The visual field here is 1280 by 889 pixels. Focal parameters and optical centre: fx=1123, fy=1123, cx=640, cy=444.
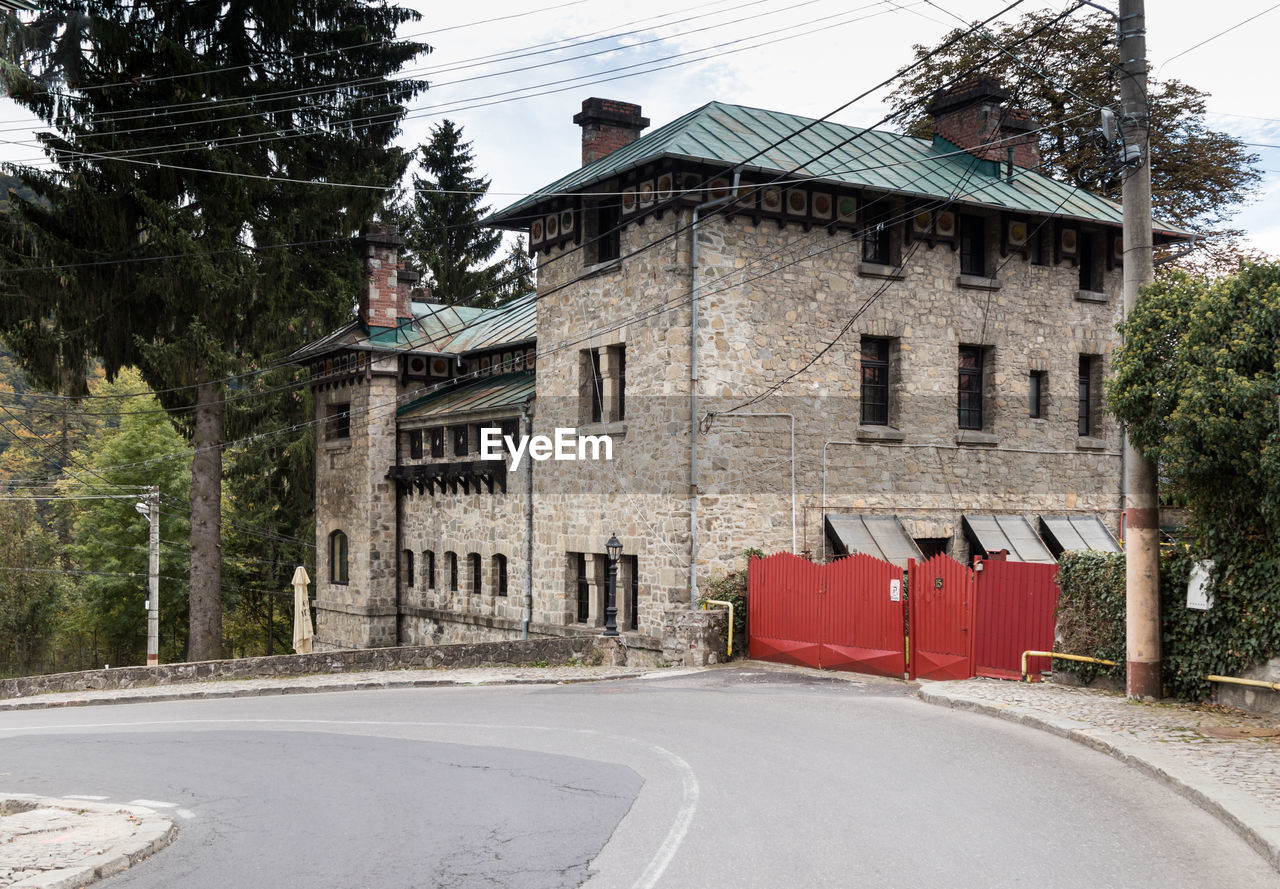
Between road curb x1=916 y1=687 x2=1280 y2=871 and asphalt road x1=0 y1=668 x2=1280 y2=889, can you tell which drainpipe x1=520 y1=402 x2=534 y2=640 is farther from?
road curb x1=916 y1=687 x2=1280 y2=871

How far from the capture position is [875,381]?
22672 millimetres

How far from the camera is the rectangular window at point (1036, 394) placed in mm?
24281

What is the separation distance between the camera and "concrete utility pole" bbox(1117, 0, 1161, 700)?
1326 cm

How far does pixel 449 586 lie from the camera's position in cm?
2895

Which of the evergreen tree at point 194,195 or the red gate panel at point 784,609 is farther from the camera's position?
the evergreen tree at point 194,195

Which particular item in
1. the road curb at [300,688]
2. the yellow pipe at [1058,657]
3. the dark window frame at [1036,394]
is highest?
the dark window frame at [1036,394]

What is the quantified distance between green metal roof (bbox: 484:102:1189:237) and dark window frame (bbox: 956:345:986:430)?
121 inches

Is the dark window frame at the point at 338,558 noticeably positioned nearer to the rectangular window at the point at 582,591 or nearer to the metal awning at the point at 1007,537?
the rectangular window at the point at 582,591

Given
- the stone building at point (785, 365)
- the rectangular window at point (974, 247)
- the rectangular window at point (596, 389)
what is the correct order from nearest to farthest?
1. the stone building at point (785, 365)
2. the rectangular window at point (596, 389)
3. the rectangular window at point (974, 247)

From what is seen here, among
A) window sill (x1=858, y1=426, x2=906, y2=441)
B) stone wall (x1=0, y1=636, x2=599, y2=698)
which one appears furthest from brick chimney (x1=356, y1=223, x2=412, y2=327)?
window sill (x1=858, y1=426, x2=906, y2=441)

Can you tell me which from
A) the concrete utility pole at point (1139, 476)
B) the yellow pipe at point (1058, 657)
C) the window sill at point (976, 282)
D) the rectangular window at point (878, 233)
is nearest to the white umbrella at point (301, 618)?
the rectangular window at point (878, 233)

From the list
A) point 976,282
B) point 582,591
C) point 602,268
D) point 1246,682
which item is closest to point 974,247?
point 976,282

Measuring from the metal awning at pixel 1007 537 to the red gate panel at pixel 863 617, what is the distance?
5.47m

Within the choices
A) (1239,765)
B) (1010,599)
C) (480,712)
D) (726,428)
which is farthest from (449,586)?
(1239,765)
